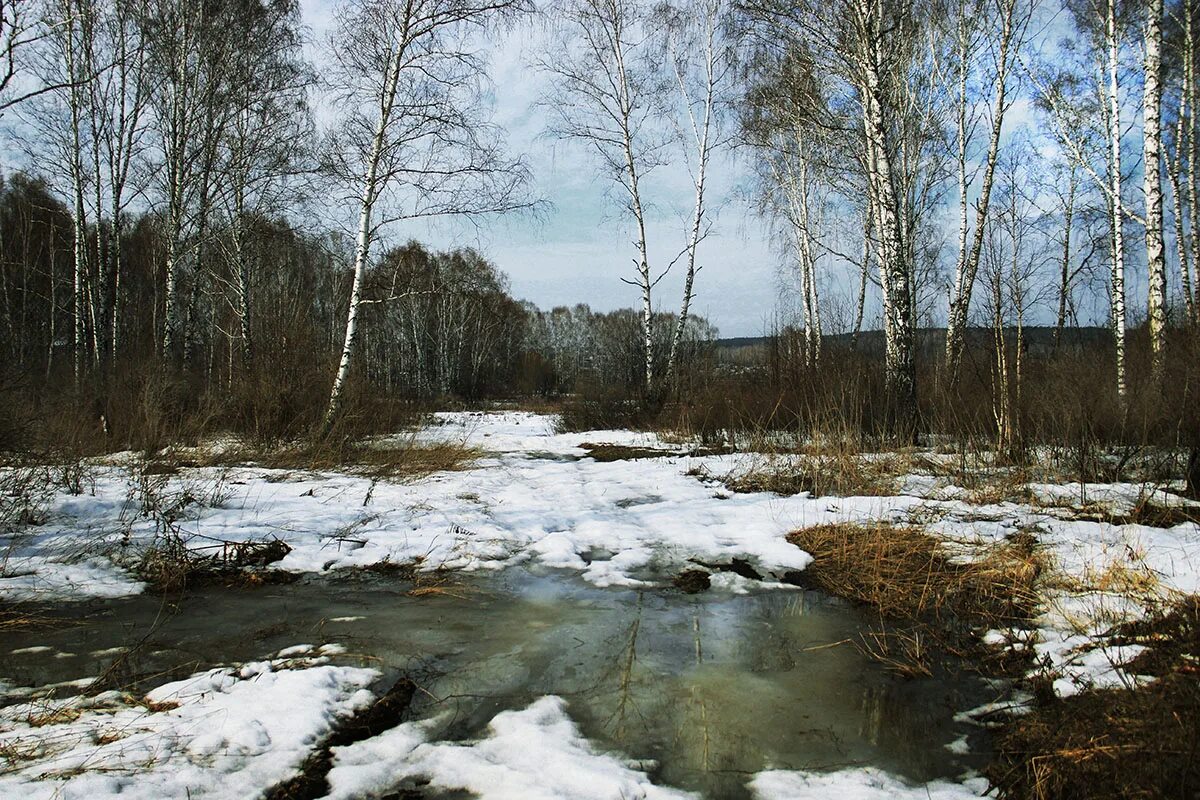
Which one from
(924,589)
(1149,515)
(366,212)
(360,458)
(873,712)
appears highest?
(366,212)

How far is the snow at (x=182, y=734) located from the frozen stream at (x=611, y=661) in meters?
0.20

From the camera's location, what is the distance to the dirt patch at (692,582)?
3.51 m

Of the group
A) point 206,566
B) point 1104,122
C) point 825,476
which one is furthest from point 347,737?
point 1104,122

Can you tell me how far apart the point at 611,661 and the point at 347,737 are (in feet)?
3.48

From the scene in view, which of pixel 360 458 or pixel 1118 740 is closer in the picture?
pixel 1118 740

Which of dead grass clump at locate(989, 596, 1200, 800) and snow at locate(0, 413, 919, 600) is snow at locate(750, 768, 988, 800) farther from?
snow at locate(0, 413, 919, 600)

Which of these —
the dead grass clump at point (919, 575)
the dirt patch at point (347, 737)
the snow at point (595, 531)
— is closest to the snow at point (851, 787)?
the snow at point (595, 531)

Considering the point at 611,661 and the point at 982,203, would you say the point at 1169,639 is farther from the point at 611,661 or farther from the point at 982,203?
the point at 982,203

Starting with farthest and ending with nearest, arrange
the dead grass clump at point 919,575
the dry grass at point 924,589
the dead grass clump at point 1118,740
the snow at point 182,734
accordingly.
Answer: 1. the dead grass clump at point 919,575
2. the dry grass at point 924,589
3. the snow at point 182,734
4. the dead grass clump at point 1118,740

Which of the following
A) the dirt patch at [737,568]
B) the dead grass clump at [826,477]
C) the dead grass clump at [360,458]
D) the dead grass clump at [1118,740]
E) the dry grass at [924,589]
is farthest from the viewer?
the dead grass clump at [360,458]

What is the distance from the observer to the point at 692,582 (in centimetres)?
359

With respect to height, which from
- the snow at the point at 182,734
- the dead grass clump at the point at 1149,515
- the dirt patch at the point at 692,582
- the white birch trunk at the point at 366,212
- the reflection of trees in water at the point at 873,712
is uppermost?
the white birch trunk at the point at 366,212

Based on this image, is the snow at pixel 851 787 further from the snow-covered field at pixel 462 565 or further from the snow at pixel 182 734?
the snow at pixel 182 734

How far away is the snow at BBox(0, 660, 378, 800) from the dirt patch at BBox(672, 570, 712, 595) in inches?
71.0
